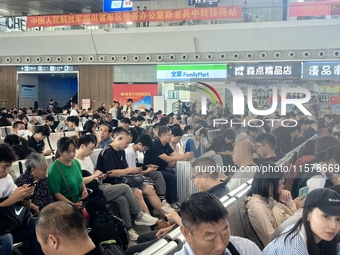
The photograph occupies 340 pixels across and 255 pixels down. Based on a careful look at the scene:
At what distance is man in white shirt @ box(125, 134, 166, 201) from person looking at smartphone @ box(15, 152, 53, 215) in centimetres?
234

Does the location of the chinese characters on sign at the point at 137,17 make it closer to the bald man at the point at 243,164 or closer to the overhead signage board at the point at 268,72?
the overhead signage board at the point at 268,72

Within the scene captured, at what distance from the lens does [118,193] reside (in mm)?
5883

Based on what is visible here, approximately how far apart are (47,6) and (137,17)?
24.3ft

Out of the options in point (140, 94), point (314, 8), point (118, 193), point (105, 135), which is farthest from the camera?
point (140, 94)

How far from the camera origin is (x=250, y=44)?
1942 cm

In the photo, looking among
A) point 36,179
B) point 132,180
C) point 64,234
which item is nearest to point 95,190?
point 132,180

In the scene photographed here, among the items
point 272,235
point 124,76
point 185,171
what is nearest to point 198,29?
point 124,76

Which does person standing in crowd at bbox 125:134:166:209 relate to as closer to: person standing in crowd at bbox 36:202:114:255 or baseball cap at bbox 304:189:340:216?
baseball cap at bbox 304:189:340:216

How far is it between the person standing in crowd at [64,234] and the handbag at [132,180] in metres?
3.96

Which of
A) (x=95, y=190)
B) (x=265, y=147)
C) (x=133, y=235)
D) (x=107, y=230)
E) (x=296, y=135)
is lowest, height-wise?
(x=133, y=235)

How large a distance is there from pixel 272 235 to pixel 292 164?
47.4 inches

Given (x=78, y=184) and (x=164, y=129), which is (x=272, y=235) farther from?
(x=164, y=129)

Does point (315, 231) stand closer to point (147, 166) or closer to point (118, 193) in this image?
point (118, 193)

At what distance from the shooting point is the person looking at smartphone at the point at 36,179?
4359mm
